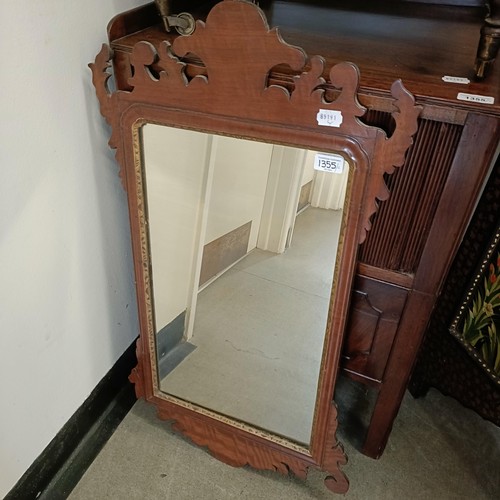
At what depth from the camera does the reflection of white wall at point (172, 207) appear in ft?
2.95

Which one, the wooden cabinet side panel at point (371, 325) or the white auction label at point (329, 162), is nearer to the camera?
the white auction label at point (329, 162)

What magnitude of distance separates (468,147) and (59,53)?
72 cm

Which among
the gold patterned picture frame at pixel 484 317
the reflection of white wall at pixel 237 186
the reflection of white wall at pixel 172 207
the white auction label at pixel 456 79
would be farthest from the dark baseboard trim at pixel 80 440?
the white auction label at pixel 456 79

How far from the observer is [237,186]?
3.13 ft

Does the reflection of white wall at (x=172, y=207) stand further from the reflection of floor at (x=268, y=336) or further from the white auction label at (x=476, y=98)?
the white auction label at (x=476, y=98)

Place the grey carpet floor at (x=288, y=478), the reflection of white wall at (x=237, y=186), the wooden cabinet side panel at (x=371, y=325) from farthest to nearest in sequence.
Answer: the grey carpet floor at (x=288, y=478) → the wooden cabinet side panel at (x=371, y=325) → the reflection of white wall at (x=237, y=186)

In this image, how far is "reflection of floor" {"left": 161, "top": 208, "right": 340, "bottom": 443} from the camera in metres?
0.91

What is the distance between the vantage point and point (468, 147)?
732 mm

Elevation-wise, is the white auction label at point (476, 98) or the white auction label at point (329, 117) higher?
the white auction label at point (476, 98)

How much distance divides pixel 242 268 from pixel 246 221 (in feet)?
0.36

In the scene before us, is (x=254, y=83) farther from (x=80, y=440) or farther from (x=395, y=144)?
(x=80, y=440)

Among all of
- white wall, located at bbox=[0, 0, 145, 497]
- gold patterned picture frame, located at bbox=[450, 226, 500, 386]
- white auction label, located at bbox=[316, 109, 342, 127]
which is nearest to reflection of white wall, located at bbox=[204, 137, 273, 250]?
white auction label, located at bbox=[316, 109, 342, 127]

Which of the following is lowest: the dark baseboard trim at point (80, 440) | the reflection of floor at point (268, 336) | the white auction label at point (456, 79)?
the dark baseboard trim at point (80, 440)

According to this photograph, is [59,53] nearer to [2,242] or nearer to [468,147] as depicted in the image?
[2,242]
